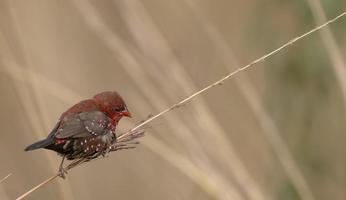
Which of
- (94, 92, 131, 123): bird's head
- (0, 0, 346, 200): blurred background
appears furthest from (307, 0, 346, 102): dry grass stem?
(94, 92, 131, 123): bird's head

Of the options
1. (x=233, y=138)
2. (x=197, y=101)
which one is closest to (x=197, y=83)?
(x=197, y=101)

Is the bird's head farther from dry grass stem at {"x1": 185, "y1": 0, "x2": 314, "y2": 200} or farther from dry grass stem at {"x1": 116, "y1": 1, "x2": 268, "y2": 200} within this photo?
dry grass stem at {"x1": 185, "y1": 0, "x2": 314, "y2": 200}

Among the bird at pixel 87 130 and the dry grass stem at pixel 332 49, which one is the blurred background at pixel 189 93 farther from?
the bird at pixel 87 130

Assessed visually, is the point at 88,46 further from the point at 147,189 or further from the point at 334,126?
the point at 334,126

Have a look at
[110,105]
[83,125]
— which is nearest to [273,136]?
[110,105]

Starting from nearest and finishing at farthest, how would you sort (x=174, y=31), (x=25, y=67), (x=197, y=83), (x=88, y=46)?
(x=25, y=67) → (x=197, y=83) → (x=174, y=31) → (x=88, y=46)

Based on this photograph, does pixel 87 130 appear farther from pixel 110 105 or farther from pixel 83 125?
pixel 110 105

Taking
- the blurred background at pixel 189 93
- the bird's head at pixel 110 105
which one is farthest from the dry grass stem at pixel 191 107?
the bird's head at pixel 110 105
